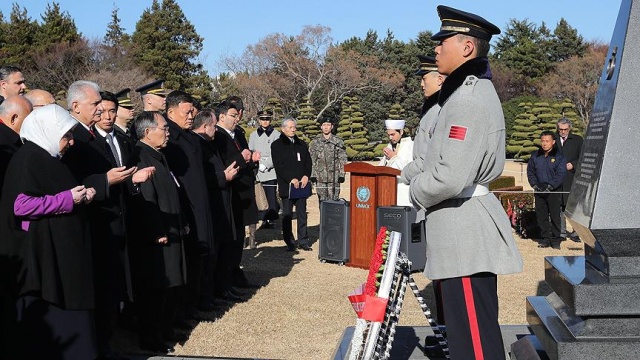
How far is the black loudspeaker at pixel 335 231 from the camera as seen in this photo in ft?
35.8

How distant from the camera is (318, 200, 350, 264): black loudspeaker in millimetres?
10914

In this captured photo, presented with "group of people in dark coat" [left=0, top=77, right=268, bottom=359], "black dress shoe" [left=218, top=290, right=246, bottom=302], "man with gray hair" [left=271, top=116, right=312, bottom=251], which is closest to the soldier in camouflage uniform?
"man with gray hair" [left=271, top=116, right=312, bottom=251]

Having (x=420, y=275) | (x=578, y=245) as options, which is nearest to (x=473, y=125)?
(x=420, y=275)

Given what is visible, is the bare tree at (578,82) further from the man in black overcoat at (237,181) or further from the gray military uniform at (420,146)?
the gray military uniform at (420,146)

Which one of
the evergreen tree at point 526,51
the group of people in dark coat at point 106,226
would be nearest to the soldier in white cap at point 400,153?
the group of people in dark coat at point 106,226

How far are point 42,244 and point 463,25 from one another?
109 inches

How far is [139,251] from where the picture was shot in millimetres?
6383

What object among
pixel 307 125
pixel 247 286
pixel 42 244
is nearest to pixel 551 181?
pixel 247 286

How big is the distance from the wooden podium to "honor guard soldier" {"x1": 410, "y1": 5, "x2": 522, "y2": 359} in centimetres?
618

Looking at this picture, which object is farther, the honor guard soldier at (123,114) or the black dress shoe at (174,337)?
the honor guard soldier at (123,114)

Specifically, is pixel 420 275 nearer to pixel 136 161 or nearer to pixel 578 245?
pixel 578 245

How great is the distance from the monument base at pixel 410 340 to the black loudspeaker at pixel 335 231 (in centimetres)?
467

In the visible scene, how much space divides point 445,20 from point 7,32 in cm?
3924

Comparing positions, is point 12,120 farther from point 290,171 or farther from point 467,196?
point 290,171
